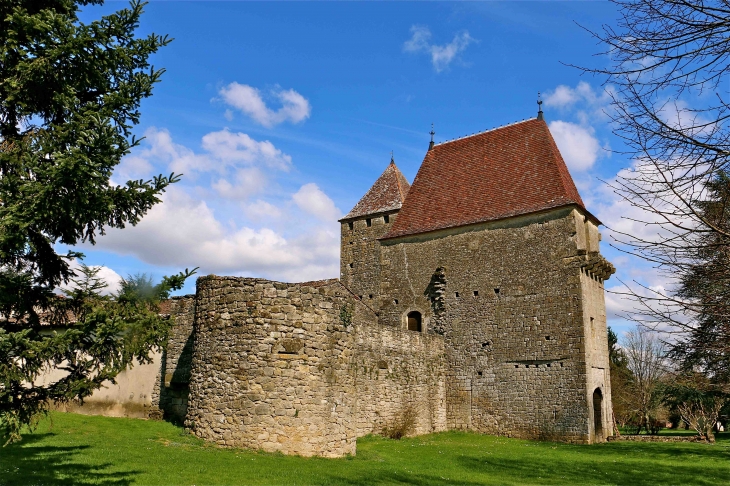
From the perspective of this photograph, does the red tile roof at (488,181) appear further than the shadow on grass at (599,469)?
Yes

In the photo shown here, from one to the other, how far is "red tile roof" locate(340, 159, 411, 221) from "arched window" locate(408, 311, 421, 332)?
5.19 meters

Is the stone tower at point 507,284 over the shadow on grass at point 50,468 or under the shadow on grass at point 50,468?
over

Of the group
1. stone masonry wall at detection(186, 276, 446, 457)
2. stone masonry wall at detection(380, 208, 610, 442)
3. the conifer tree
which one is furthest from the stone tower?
the conifer tree

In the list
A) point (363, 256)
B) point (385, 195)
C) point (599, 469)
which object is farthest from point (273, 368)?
point (385, 195)

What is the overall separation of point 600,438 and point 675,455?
3.25 m

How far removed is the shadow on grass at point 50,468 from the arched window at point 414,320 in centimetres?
1457

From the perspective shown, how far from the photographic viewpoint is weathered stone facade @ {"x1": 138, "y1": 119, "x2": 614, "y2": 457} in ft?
37.4

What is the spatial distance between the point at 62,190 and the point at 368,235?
65.7 feet

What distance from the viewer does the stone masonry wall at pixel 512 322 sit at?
18.7m

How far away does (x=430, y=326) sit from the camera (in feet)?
72.1

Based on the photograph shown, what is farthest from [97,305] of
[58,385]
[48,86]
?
[48,86]

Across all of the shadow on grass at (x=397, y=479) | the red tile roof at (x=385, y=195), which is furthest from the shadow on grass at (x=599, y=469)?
the red tile roof at (x=385, y=195)

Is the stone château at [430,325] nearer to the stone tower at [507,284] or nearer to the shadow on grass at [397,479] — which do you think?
the stone tower at [507,284]

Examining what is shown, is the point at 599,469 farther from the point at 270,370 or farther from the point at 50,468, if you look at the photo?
the point at 50,468
